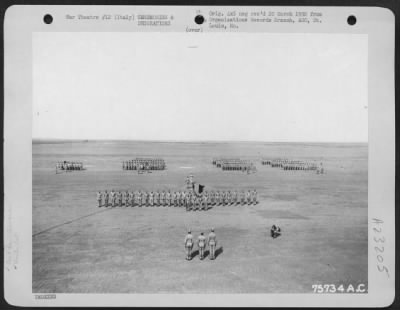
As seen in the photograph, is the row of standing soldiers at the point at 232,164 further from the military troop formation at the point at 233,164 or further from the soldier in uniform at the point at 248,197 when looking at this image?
the soldier in uniform at the point at 248,197

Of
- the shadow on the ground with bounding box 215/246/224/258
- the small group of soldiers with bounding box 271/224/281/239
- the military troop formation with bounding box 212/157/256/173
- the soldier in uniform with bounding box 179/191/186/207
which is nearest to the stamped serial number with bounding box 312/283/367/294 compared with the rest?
the small group of soldiers with bounding box 271/224/281/239

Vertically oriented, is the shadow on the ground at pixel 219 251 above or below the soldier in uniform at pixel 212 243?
below

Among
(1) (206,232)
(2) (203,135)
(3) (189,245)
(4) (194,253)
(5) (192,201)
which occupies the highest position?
(2) (203,135)

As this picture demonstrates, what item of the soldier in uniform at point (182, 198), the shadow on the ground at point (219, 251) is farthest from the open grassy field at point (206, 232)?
the soldier in uniform at point (182, 198)

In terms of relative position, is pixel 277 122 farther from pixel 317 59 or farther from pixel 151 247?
pixel 151 247

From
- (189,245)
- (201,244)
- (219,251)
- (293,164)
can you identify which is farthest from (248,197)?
(189,245)

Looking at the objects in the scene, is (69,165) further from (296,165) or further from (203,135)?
(296,165)
